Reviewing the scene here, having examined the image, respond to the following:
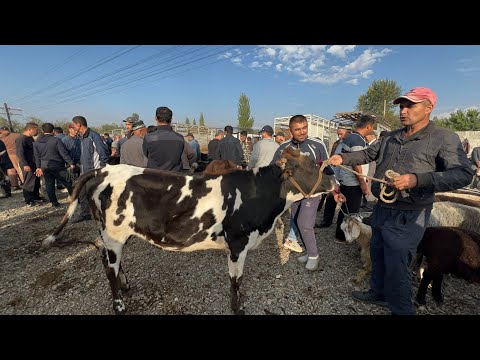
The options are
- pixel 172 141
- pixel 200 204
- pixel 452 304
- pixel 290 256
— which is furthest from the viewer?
pixel 290 256

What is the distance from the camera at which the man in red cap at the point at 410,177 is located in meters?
1.92

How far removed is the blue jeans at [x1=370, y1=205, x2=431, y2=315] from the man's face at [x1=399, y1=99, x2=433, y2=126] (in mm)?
924

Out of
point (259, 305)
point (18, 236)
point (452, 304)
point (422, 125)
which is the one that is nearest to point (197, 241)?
point (259, 305)

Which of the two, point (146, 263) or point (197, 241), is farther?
point (146, 263)

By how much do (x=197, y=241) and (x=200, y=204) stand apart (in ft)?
1.57

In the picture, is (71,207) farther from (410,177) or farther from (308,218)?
(410,177)

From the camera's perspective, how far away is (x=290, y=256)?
4.35m

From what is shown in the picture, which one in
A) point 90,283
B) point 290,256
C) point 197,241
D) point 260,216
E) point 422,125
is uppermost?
point 422,125

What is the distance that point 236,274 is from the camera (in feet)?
9.30

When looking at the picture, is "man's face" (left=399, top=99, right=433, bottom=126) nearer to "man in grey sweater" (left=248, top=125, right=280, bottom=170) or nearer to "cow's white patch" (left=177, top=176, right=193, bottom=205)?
"cow's white patch" (left=177, top=176, right=193, bottom=205)

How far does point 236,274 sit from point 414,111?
2662 millimetres

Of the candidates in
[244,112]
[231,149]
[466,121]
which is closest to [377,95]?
[466,121]

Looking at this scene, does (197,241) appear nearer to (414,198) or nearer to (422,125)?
(414,198)

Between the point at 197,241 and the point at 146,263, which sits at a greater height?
the point at 197,241
